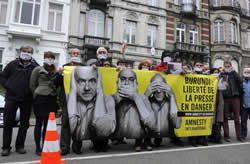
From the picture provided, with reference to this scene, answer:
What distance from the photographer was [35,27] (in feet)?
47.0

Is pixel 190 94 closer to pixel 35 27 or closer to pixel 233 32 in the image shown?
pixel 35 27

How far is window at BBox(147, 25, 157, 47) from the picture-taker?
726 inches

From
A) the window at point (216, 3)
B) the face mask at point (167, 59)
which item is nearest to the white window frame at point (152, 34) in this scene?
the window at point (216, 3)

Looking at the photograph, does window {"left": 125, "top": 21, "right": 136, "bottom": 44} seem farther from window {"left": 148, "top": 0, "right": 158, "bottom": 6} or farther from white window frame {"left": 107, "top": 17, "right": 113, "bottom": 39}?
window {"left": 148, "top": 0, "right": 158, "bottom": 6}

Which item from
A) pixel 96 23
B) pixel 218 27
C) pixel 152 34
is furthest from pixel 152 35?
pixel 218 27

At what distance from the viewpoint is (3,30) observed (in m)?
13.9

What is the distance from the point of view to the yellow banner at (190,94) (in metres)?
Answer: 4.10

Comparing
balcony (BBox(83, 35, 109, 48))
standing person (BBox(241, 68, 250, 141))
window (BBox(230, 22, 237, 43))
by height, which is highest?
window (BBox(230, 22, 237, 43))

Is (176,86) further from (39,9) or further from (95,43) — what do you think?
(39,9)

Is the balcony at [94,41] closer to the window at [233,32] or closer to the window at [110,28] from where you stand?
the window at [110,28]

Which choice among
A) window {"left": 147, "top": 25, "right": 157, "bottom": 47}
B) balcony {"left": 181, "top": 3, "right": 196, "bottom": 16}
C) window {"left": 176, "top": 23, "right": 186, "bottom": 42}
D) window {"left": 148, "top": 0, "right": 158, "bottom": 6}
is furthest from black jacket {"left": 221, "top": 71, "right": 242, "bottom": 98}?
balcony {"left": 181, "top": 3, "right": 196, "bottom": 16}

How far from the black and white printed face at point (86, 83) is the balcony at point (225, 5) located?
70.9ft

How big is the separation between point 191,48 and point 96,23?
9.62 metres

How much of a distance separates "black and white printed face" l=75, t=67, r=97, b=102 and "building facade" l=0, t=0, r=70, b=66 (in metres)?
12.0
